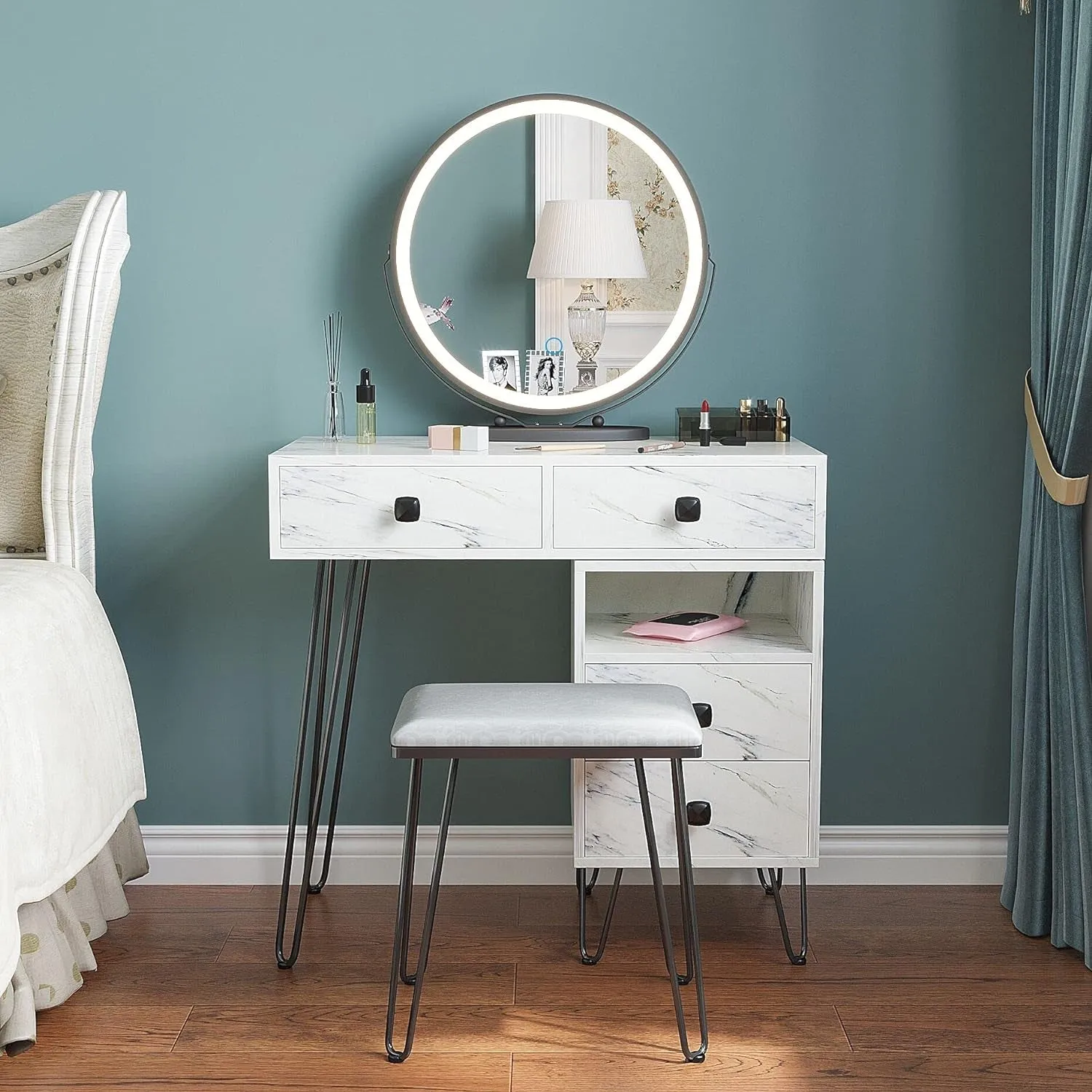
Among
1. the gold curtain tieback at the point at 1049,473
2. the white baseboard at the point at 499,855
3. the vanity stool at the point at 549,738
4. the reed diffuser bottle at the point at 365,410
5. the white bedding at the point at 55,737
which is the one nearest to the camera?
the white bedding at the point at 55,737

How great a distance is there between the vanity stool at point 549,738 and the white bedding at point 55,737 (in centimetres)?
50

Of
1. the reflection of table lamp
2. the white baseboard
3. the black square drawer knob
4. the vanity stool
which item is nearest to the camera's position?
the vanity stool

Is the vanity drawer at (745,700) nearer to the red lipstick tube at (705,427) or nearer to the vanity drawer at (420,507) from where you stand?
the vanity drawer at (420,507)

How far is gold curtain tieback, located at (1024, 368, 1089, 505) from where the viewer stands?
2125 millimetres

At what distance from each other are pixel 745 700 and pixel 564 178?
3.38 ft

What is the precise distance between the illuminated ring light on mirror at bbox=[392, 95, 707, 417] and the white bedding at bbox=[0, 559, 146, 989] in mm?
770

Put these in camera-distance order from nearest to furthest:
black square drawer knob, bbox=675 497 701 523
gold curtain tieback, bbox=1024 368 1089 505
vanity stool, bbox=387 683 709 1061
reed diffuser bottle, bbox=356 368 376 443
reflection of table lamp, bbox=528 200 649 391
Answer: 1. vanity stool, bbox=387 683 709 1061
2. black square drawer knob, bbox=675 497 701 523
3. gold curtain tieback, bbox=1024 368 1089 505
4. reed diffuser bottle, bbox=356 368 376 443
5. reflection of table lamp, bbox=528 200 649 391

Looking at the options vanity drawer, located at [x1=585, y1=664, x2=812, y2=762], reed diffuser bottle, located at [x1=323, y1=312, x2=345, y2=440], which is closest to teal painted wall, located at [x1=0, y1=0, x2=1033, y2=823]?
reed diffuser bottle, located at [x1=323, y1=312, x2=345, y2=440]

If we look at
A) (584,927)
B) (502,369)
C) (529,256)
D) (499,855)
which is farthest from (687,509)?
(499,855)

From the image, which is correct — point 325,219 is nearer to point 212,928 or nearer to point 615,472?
point 615,472

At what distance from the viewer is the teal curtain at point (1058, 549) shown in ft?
6.73

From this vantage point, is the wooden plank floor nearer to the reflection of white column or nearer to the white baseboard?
the white baseboard

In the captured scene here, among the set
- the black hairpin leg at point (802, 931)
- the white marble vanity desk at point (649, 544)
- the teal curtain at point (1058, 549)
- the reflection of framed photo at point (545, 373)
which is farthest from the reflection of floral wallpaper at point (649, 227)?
A: the black hairpin leg at point (802, 931)

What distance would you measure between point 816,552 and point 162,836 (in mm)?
1438
